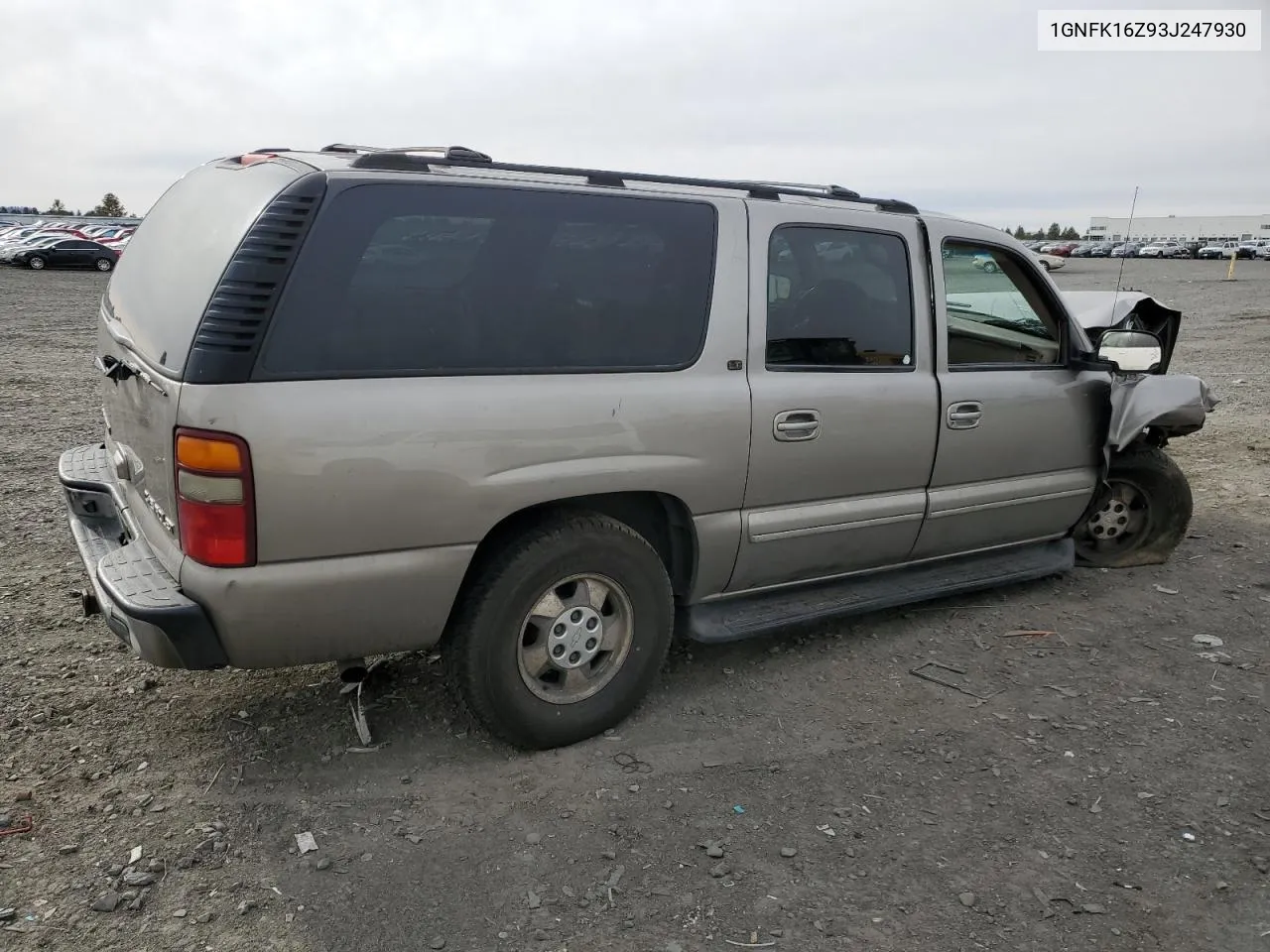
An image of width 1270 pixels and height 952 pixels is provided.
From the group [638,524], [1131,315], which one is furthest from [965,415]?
[1131,315]

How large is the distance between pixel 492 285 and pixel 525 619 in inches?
43.0

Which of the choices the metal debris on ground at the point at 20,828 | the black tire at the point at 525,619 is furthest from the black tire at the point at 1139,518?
the metal debris on ground at the point at 20,828

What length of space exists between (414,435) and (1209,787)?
2.86 m

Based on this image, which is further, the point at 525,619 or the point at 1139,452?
the point at 1139,452

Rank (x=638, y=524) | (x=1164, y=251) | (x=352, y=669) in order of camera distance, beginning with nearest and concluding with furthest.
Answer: (x=352, y=669) < (x=638, y=524) < (x=1164, y=251)

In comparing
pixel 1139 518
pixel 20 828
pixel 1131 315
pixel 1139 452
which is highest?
pixel 1131 315

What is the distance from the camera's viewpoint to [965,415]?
4.20m

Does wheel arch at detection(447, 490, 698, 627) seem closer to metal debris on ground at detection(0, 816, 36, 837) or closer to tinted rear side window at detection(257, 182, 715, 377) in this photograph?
tinted rear side window at detection(257, 182, 715, 377)

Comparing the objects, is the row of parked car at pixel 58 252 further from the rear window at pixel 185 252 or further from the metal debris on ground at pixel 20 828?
the metal debris on ground at pixel 20 828

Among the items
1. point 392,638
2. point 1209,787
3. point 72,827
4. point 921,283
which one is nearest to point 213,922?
point 72,827

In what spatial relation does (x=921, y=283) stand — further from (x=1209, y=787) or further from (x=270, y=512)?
(x=270, y=512)

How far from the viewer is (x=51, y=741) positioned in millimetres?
3285

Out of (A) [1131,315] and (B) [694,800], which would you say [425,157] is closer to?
(B) [694,800]

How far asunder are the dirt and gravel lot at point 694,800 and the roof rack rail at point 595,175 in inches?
75.7
